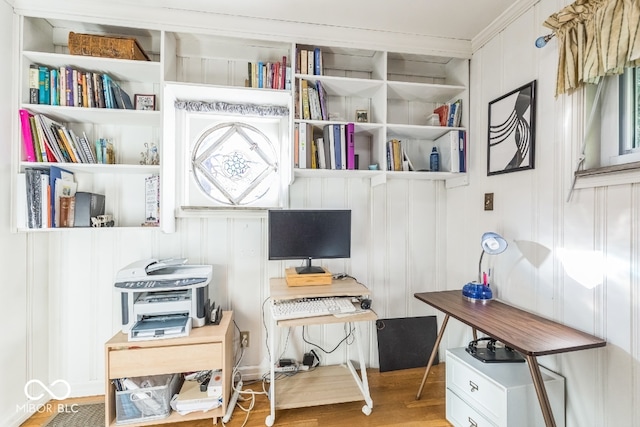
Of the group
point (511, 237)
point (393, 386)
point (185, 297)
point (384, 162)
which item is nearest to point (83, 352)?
point (185, 297)

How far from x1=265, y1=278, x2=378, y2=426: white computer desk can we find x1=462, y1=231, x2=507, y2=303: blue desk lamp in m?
0.63

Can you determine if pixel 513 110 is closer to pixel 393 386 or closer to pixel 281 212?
pixel 281 212

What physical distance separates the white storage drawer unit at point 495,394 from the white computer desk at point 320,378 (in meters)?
0.52

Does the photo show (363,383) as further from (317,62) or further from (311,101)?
(317,62)

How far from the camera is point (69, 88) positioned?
177cm

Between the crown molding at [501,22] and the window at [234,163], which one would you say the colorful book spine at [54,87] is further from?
the crown molding at [501,22]

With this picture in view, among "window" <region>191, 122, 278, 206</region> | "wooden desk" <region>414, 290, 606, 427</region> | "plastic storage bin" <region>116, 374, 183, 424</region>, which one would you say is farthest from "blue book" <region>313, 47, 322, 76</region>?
"plastic storage bin" <region>116, 374, 183, 424</region>

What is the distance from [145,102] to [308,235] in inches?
56.5

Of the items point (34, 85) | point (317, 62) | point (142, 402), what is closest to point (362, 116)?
point (317, 62)

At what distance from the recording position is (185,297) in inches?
70.1

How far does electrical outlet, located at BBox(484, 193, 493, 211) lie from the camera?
1.93 m

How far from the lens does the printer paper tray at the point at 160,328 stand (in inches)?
64.2

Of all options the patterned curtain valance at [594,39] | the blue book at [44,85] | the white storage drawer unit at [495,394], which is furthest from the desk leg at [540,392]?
the blue book at [44,85]

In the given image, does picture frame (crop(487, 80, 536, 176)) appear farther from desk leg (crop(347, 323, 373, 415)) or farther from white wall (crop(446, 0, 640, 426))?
desk leg (crop(347, 323, 373, 415))
